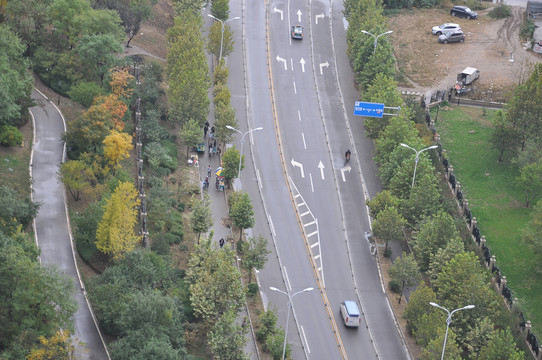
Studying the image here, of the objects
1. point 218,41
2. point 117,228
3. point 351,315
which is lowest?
point 351,315

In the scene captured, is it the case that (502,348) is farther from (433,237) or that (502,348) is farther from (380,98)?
(380,98)

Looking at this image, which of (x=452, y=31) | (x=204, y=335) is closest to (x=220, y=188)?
(x=204, y=335)

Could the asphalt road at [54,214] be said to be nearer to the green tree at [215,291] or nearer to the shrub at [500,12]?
the green tree at [215,291]

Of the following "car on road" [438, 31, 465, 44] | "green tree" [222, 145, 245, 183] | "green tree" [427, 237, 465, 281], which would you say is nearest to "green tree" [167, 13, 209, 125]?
"green tree" [222, 145, 245, 183]

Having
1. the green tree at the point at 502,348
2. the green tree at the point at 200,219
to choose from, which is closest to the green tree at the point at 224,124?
the green tree at the point at 200,219

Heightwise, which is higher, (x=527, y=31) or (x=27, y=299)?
(x=27, y=299)

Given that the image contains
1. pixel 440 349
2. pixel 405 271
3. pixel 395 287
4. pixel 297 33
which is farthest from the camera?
pixel 297 33

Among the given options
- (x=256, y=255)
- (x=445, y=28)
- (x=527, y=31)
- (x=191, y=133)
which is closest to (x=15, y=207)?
(x=256, y=255)

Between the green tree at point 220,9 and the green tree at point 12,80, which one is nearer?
the green tree at point 12,80
